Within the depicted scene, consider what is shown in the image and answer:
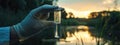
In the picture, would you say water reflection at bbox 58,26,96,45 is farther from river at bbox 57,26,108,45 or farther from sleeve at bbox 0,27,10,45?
sleeve at bbox 0,27,10,45

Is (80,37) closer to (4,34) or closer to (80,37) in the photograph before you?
(80,37)

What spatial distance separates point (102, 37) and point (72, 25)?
0.74 feet

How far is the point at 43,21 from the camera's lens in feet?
2.51

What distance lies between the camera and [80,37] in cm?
162

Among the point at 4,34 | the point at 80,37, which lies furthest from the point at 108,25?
the point at 4,34

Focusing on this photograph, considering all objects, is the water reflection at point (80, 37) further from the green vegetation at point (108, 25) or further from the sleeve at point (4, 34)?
the sleeve at point (4, 34)

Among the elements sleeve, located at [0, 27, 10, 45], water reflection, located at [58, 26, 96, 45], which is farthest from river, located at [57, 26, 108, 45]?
sleeve, located at [0, 27, 10, 45]

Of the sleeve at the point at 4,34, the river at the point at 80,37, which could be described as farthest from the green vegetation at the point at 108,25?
the sleeve at the point at 4,34

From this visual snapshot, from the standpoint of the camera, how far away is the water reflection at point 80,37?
156 centimetres

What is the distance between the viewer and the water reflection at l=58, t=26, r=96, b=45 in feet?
5.13

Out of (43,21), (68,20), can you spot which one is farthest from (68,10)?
(43,21)

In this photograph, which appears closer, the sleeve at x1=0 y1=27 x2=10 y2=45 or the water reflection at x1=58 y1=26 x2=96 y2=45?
the sleeve at x1=0 y1=27 x2=10 y2=45

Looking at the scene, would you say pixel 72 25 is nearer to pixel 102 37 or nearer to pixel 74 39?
pixel 74 39

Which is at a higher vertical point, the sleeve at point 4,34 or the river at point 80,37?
the sleeve at point 4,34
